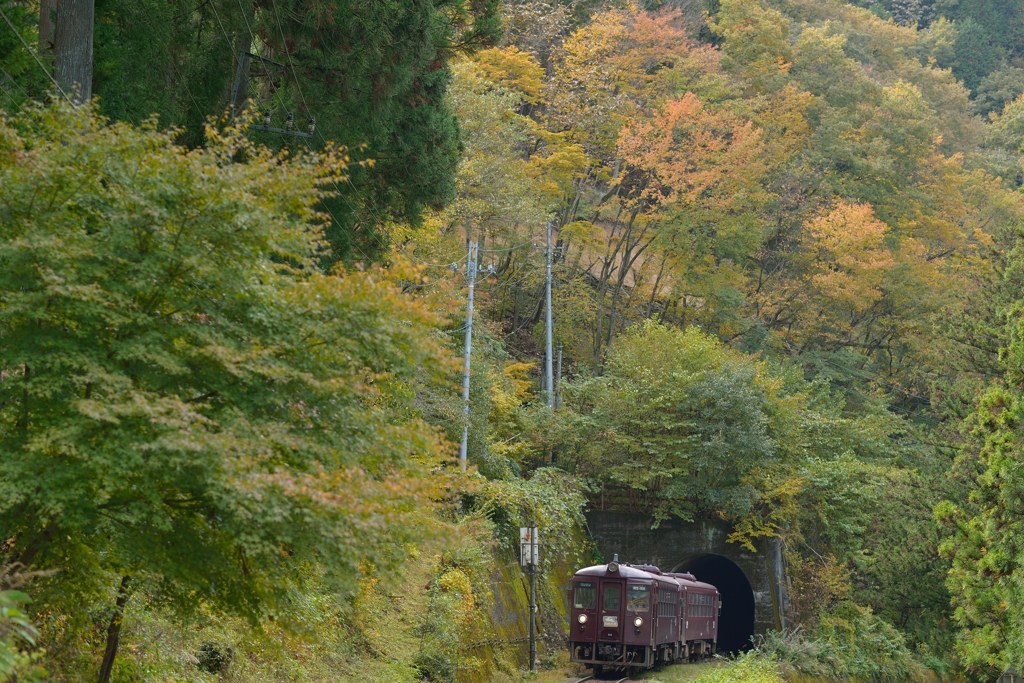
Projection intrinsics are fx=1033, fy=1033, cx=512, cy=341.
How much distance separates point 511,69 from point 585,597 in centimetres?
1965

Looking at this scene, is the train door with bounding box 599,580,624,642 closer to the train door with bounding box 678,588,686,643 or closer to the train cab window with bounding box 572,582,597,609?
the train cab window with bounding box 572,582,597,609

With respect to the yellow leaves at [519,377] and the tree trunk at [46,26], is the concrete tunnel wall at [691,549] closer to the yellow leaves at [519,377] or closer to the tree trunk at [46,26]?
the yellow leaves at [519,377]

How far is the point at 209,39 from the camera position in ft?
48.8

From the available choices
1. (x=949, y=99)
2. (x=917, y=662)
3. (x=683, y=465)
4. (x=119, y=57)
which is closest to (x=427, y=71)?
(x=119, y=57)

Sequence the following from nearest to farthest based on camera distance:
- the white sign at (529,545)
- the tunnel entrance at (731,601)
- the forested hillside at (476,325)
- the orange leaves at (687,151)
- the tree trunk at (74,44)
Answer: the forested hillside at (476,325), the tree trunk at (74,44), the white sign at (529,545), the orange leaves at (687,151), the tunnel entrance at (731,601)

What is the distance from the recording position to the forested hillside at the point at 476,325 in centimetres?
749

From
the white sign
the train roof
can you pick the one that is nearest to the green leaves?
the white sign

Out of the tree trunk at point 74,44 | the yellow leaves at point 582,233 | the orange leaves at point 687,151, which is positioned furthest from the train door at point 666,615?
the orange leaves at point 687,151

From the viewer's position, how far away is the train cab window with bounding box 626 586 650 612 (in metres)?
21.8

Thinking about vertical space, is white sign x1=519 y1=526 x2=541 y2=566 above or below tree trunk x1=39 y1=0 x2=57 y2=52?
below

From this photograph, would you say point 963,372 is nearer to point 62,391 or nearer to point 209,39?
point 209,39

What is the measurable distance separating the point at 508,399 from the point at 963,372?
1223 centimetres

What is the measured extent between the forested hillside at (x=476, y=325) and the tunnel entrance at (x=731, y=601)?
5.69m

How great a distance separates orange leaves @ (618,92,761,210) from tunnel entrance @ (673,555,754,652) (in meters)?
13.0
